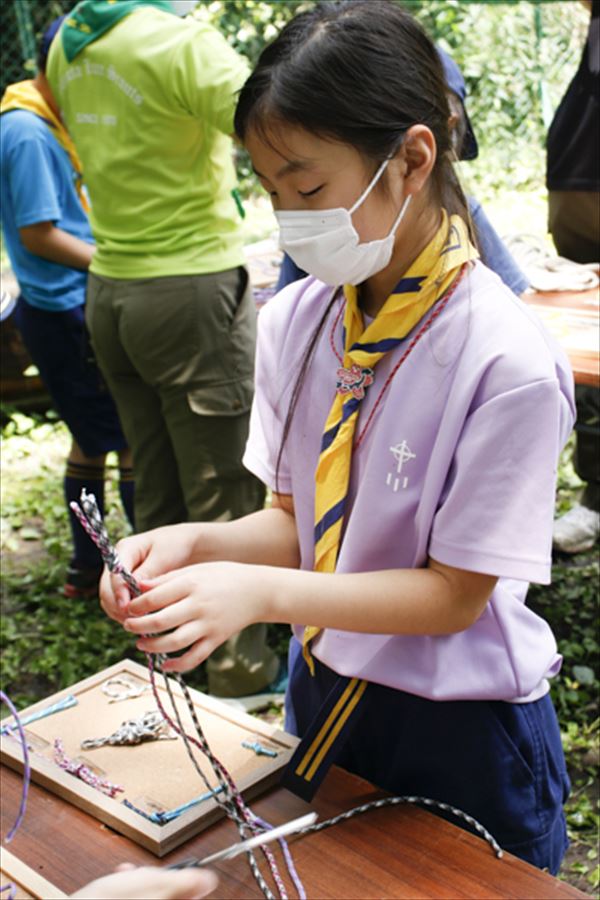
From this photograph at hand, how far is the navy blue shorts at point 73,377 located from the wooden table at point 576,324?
156cm

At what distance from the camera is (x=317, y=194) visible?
137 cm

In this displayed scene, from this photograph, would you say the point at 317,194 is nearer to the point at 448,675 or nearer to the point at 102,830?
the point at 448,675

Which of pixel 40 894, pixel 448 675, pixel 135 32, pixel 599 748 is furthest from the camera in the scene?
pixel 599 748

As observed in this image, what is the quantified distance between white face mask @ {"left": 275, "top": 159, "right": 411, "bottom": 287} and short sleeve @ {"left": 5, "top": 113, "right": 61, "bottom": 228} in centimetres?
224

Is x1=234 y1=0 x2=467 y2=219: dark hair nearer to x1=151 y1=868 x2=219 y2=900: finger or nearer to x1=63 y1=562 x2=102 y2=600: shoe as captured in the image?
x1=151 y1=868 x2=219 y2=900: finger

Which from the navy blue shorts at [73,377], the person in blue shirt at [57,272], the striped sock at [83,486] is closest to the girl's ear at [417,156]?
the person in blue shirt at [57,272]

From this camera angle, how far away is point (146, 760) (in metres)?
1.51

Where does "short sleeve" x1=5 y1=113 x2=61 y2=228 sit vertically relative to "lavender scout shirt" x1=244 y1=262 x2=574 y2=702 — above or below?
below

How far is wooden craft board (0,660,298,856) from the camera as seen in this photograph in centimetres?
137

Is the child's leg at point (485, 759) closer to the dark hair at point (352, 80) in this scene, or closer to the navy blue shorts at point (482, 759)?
the navy blue shorts at point (482, 759)

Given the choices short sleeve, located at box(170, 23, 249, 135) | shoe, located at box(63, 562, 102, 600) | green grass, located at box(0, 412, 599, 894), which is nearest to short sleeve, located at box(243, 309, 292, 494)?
short sleeve, located at box(170, 23, 249, 135)

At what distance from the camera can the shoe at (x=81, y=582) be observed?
409 cm

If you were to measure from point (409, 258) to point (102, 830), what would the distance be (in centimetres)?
86

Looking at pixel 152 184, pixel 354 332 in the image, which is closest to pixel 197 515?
pixel 152 184
